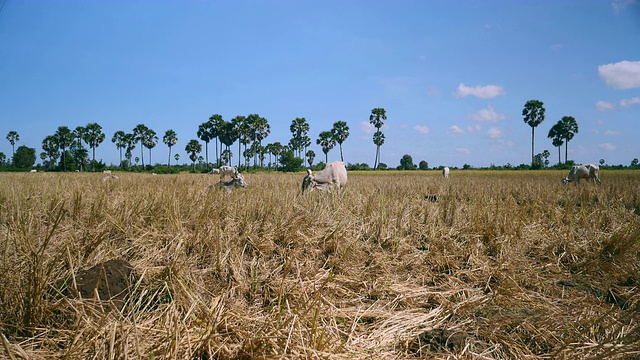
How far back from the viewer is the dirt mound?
1.96 meters

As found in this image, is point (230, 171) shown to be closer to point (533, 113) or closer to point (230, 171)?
point (230, 171)

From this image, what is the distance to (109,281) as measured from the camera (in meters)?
2.08

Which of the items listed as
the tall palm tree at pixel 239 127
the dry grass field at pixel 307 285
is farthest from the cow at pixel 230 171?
the tall palm tree at pixel 239 127

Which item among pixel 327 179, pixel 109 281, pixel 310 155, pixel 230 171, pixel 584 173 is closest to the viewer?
pixel 109 281

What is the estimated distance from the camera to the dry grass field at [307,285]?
65.3 inches

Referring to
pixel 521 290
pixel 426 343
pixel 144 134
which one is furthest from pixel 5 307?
pixel 144 134

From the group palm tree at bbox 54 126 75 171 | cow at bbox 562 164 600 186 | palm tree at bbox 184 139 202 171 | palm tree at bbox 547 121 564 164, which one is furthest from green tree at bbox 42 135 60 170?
palm tree at bbox 547 121 564 164

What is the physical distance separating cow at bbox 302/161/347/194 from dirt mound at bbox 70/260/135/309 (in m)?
6.28

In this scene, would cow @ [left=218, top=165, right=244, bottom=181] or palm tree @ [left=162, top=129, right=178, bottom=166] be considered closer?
cow @ [left=218, top=165, right=244, bottom=181]

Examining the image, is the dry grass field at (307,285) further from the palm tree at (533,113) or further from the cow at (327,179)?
the palm tree at (533,113)

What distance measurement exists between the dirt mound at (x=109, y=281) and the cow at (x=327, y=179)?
20.6 feet

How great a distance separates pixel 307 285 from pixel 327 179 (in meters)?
6.78

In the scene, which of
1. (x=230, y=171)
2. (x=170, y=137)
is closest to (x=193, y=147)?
(x=170, y=137)

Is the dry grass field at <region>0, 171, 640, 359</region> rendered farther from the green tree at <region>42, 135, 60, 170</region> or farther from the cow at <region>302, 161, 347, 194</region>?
the green tree at <region>42, 135, 60, 170</region>
